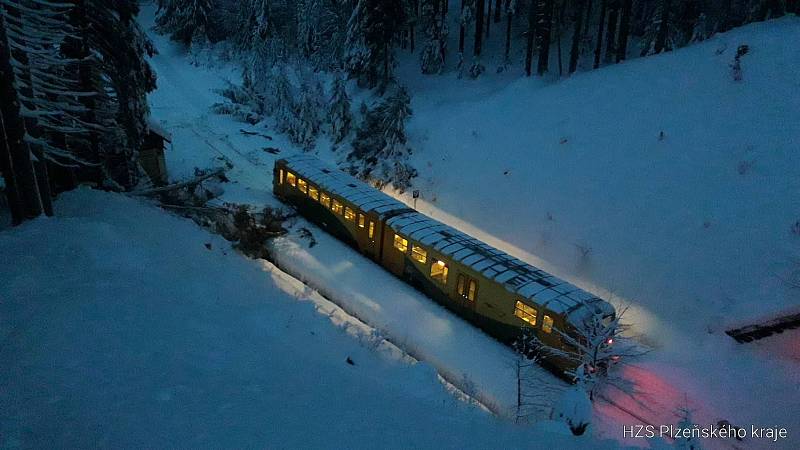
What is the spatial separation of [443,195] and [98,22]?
16.2 meters

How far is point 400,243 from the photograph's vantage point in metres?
18.6

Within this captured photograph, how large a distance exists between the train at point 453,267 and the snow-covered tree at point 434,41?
62.3 ft

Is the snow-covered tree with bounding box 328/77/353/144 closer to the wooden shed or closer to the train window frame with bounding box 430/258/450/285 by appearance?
the wooden shed

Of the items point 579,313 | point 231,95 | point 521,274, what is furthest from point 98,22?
point 231,95

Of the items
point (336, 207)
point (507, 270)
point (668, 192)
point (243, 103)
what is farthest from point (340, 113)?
point (507, 270)

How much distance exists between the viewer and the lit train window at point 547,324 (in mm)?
14062

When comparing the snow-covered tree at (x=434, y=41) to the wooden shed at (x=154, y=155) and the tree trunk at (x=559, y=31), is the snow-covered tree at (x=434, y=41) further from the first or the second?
the wooden shed at (x=154, y=155)

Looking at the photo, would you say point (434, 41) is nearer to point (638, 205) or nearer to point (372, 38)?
point (372, 38)

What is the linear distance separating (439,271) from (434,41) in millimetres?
25995

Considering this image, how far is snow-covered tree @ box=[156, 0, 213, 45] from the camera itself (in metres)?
46.2

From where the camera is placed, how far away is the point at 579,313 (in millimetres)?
13859

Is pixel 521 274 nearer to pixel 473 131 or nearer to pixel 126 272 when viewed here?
pixel 126 272

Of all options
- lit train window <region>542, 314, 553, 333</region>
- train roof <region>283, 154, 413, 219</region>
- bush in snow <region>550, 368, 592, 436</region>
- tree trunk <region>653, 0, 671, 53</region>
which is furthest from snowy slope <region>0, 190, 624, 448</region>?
tree trunk <region>653, 0, 671, 53</region>

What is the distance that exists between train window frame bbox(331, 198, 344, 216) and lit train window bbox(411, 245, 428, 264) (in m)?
4.38
